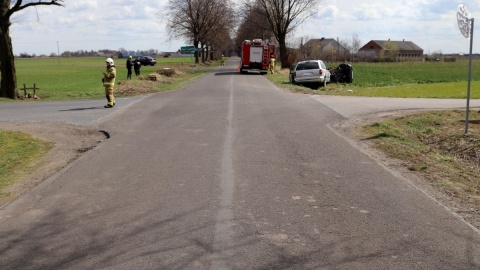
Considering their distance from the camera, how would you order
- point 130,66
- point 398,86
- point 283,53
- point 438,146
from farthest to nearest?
point 283,53
point 130,66
point 398,86
point 438,146

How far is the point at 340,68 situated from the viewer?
37.9 metres

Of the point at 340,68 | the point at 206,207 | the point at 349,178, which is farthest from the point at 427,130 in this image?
the point at 340,68

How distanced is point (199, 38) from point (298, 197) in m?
74.0

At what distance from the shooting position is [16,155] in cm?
998

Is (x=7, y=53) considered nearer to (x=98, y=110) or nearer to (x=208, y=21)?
(x=98, y=110)

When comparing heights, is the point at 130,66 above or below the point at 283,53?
below

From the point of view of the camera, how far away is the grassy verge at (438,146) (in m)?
7.90

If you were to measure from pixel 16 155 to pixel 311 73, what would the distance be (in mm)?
22112

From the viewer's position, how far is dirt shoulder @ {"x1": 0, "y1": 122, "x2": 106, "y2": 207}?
26.4ft

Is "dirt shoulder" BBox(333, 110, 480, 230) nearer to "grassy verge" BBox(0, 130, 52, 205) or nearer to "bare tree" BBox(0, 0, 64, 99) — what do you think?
"grassy verge" BBox(0, 130, 52, 205)

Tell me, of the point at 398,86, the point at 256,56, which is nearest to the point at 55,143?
the point at 398,86

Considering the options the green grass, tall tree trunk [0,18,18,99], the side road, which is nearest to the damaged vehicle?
the green grass

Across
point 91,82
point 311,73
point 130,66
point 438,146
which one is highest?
point 130,66

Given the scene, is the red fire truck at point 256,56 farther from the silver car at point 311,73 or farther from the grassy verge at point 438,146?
the grassy verge at point 438,146
